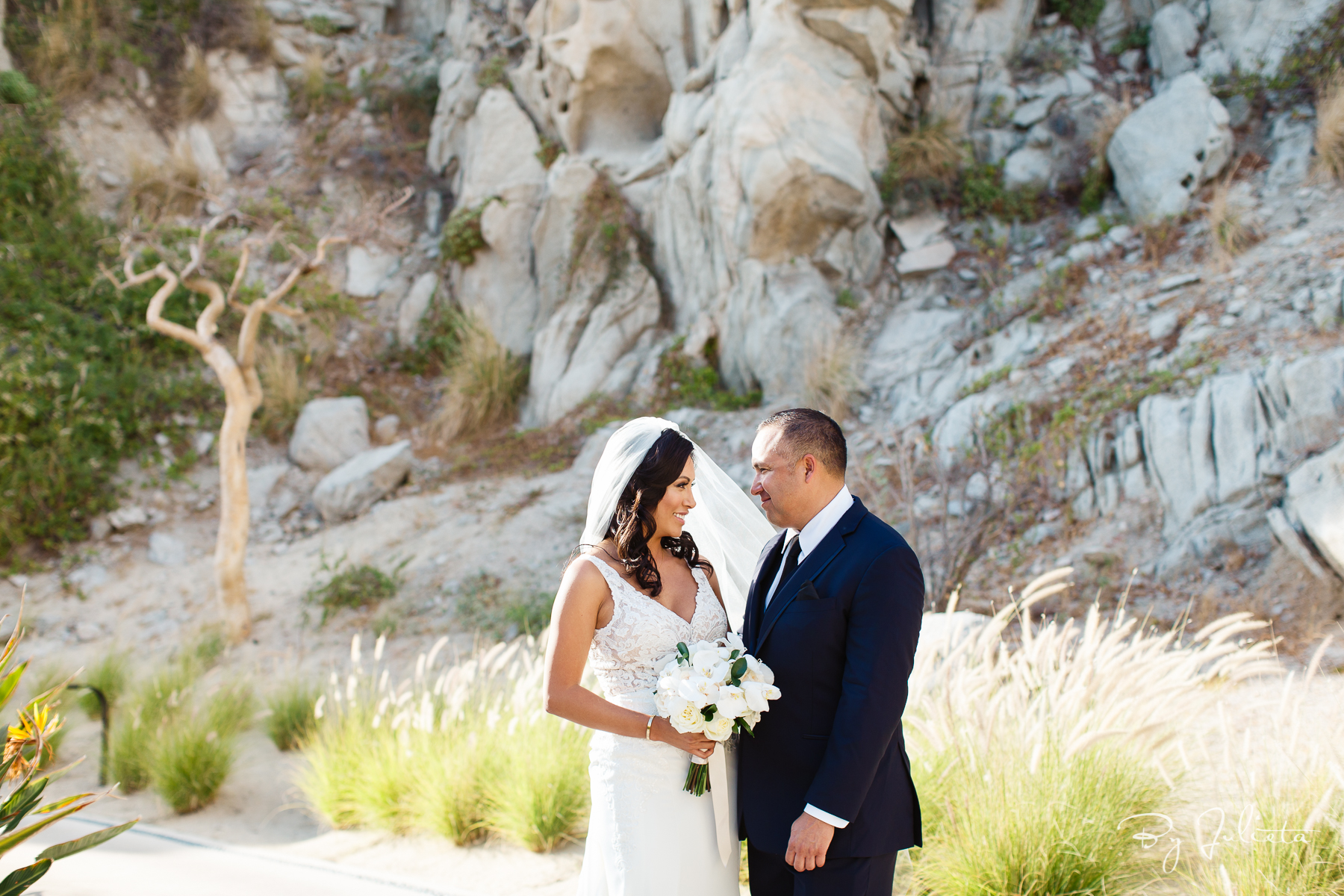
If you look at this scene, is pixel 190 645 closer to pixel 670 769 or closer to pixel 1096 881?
pixel 670 769

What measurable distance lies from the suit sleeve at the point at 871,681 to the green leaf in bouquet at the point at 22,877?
1953 mm

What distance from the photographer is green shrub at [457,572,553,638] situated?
779 centimetres

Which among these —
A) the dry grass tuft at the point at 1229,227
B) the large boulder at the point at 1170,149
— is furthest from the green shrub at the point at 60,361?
the dry grass tuft at the point at 1229,227

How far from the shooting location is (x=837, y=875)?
88.0 inches

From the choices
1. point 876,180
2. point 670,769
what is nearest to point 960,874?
point 670,769

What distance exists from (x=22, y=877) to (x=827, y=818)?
80.5 inches

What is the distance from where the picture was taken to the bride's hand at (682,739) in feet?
7.93

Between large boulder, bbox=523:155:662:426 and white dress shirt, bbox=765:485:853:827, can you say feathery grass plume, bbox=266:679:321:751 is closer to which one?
white dress shirt, bbox=765:485:853:827

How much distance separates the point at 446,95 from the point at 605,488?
572 inches

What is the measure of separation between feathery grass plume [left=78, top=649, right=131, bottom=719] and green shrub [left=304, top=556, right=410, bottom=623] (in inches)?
77.9

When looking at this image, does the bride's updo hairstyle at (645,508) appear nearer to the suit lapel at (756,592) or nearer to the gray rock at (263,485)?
the suit lapel at (756,592)

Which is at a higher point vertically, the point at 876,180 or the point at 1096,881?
the point at 876,180

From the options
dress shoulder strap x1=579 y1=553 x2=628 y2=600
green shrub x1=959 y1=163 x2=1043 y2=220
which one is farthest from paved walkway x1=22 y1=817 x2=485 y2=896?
green shrub x1=959 y1=163 x2=1043 y2=220

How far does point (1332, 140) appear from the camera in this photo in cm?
858
